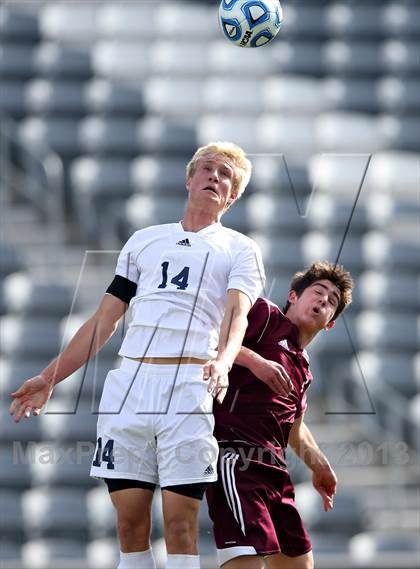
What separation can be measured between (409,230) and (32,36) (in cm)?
316

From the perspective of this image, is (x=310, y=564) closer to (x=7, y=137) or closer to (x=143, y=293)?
(x=143, y=293)

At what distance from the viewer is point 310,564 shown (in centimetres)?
343

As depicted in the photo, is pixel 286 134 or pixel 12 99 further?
pixel 286 134

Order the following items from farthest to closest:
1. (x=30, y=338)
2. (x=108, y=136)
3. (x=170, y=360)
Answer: (x=108, y=136), (x=30, y=338), (x=170, y=360)

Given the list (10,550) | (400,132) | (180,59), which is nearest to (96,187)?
(180,59)

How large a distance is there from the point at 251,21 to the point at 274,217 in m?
3.97

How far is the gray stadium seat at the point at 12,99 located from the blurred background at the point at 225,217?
0.01 m

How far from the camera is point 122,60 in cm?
898

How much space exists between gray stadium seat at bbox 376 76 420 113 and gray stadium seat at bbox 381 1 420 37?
0.50 metres

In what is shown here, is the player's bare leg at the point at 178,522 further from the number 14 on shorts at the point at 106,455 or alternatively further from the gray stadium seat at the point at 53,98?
the gray stadium seat at the point at 53,98

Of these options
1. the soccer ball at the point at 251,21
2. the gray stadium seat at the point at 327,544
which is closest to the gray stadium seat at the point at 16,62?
the gray stadium seat at the point at 327,544

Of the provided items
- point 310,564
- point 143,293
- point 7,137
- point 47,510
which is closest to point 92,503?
point 47,510

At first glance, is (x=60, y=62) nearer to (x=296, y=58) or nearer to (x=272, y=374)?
(x=296, y=58)

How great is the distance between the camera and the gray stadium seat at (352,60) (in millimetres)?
9312
